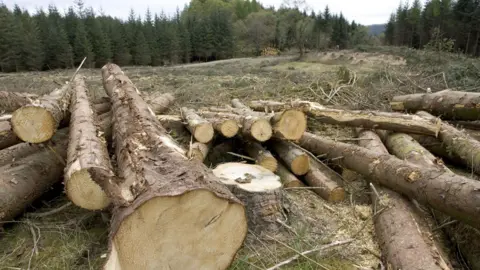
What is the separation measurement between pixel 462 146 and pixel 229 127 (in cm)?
293

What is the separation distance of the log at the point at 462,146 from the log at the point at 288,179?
6.45 ft

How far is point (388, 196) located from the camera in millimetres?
3512

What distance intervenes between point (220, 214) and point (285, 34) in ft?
174

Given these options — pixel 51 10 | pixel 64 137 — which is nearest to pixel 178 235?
pixel 64 137

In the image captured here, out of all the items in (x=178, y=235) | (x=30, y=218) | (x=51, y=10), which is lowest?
(x=30, y=218)

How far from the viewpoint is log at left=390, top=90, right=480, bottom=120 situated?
5445 millimetres

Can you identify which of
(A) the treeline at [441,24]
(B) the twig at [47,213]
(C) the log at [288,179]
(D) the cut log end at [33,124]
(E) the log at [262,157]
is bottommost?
(B) the twig at [47,213]

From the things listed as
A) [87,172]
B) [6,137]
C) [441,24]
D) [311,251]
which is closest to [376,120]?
[311,251]

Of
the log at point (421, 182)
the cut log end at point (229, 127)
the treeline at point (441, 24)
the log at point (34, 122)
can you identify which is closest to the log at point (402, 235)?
the log at point (421, 182)

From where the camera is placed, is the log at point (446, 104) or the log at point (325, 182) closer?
the log at point (325, 182)

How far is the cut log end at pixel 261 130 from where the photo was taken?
4523 mm

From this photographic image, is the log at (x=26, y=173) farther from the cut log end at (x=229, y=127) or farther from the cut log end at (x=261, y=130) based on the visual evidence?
the cut log end at (x=261, y=130)

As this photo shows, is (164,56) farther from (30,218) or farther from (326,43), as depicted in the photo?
(30,218)

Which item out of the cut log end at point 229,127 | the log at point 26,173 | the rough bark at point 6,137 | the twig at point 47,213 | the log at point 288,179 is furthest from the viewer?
the cut log end at point 229,127
